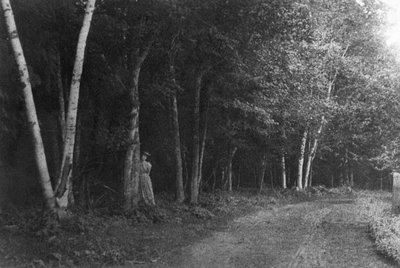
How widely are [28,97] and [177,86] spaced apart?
7.97m

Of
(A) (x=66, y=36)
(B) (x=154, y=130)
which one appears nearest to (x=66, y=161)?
(A) (x=66, y=36)

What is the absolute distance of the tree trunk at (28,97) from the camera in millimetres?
9836

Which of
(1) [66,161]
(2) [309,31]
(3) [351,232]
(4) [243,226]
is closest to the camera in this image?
(1) [66,161]

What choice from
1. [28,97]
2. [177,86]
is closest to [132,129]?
[177,86]

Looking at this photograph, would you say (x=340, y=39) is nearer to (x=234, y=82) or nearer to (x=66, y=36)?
(x=234, y=82)

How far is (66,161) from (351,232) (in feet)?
25.9

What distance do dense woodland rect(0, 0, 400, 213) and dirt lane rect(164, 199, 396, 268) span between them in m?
3.31

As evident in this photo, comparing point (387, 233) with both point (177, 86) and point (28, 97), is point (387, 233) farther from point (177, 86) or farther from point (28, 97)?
point (177, 86)

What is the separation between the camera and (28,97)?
33.2ft

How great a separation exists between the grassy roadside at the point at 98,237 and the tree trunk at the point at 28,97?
0.65 meters

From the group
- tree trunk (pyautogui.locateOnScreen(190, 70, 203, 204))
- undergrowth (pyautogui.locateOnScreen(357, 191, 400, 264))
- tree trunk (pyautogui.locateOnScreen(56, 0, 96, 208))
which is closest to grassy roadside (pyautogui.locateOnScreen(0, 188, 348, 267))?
tree trunk (pyautogui.locateOnScreen(56, 0, 96, 208))

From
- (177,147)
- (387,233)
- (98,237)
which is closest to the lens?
(98,237)

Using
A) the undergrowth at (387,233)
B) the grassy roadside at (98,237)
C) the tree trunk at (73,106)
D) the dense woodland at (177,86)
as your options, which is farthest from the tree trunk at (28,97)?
the undergrowth at (387,233)

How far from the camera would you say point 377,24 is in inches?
1278
